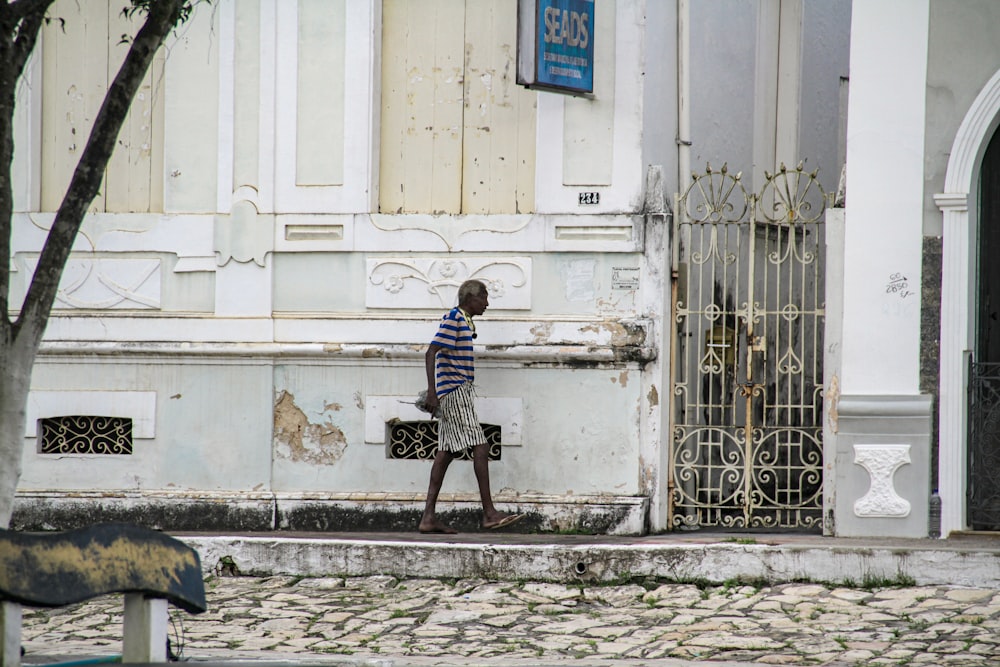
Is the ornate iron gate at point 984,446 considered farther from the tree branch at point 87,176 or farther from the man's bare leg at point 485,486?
the tree branch at point 87,176

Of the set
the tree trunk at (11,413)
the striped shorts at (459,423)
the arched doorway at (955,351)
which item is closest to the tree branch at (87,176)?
the tree trunk at (11,413)

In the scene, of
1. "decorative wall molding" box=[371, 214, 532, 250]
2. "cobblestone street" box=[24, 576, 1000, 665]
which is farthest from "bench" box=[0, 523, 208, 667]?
"decorative wall molding" box=[371, 214, 532, 250]

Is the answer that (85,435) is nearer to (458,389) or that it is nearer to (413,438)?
(413,438)

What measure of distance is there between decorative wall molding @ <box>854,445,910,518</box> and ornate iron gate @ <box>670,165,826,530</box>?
1.55 ft

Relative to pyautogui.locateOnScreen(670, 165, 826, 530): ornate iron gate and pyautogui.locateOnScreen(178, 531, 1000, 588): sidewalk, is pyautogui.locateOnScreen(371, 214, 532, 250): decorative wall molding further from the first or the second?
pyautogui.locateOnScreen(178, 531, 1000, 588): sidewalk

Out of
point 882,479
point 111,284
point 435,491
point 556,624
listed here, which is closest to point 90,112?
point 111,284

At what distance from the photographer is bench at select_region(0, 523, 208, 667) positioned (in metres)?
4.13

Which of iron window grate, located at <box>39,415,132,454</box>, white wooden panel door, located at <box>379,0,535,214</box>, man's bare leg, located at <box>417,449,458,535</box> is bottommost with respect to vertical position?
man's bare leg, located at <box>417,449,458,535</box>

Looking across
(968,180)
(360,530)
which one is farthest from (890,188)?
(360,530)

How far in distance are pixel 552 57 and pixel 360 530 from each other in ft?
11.6

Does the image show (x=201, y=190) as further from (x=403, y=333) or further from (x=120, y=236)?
(x=403, y=333)

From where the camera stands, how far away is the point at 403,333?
369 inches

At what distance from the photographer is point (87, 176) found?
624 centimetres

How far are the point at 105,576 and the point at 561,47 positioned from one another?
5.53 meters
